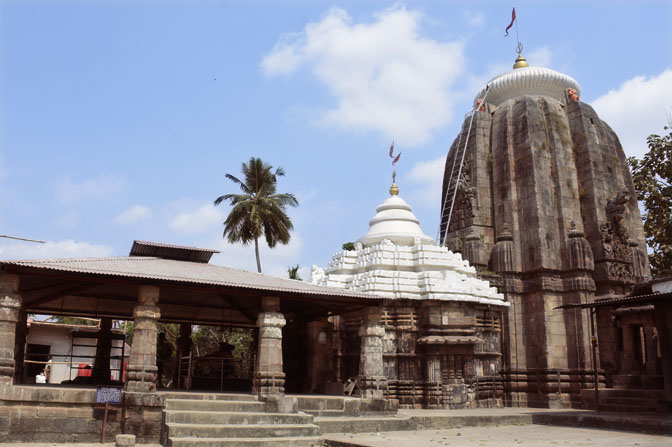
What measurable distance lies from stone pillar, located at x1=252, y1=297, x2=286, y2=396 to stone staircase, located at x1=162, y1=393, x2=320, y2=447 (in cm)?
44

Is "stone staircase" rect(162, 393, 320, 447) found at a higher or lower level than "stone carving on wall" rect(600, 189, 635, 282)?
lower

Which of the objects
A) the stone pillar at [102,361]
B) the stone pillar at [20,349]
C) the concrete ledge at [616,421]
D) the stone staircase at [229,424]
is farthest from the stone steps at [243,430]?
the concrete ledge at [616,421]

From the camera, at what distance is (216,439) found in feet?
38.9

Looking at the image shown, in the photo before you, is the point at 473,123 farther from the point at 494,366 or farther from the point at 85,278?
the point at 85,278

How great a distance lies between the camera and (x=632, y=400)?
19703 mm

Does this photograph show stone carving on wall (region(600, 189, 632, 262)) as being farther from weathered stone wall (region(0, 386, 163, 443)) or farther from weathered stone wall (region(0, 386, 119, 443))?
weathered stone wall (region(0, 386, 119, 443))

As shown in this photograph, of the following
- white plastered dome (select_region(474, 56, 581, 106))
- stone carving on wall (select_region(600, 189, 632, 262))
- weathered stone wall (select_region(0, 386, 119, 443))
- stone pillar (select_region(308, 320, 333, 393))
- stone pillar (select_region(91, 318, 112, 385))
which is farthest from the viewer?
white plastered dome (select_region(474, 56, 581, 106))

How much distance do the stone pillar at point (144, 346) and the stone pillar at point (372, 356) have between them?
5733 mm

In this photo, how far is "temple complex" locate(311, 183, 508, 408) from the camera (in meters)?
21.0

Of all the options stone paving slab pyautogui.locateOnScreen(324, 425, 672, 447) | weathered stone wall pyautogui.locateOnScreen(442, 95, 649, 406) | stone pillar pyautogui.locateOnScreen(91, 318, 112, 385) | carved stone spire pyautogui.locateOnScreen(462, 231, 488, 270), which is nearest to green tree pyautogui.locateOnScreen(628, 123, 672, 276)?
weathered stone wall pyautogui.locateOnScreen(442, 95, 649, 406)

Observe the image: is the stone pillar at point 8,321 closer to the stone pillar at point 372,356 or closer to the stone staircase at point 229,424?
the stone staircase at point 229,424

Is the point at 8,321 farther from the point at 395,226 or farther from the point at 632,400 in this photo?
the point at 632,400

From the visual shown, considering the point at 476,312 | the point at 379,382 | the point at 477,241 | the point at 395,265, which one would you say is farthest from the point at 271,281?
the point at 477,241

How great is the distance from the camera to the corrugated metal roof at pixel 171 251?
54.6 feet
